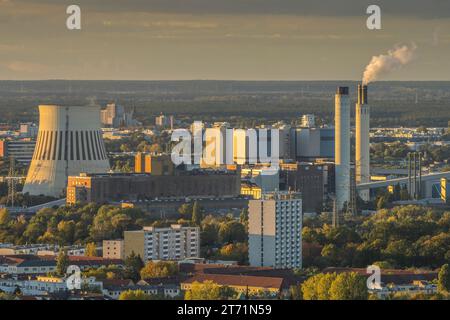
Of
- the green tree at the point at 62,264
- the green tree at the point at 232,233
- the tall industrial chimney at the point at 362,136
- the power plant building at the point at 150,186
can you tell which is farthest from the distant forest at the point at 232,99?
the green tree at the point at 62,264

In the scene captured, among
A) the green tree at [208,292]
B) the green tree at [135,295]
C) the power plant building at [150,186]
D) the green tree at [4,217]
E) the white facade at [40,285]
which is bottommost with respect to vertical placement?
the white facade at [40,285]

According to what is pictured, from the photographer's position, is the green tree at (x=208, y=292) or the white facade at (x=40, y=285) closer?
the green tree at (x=208, y=292)

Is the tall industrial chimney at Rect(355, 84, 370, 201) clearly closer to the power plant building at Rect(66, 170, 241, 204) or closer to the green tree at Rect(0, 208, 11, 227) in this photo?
the power plant building at Rect(66, 170, 241, 204)

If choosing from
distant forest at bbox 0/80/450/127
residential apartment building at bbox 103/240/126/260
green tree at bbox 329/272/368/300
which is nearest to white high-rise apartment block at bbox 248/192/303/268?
residential apartment building at bbox 103/240/126/260

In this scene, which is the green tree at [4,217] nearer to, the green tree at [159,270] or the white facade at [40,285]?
the green tree at [159,270]
